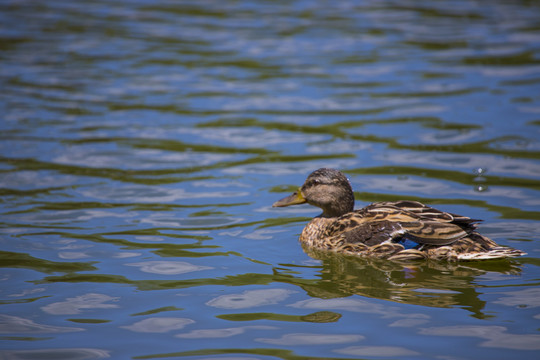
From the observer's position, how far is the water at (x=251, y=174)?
596 cm

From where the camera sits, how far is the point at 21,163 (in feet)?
35.4

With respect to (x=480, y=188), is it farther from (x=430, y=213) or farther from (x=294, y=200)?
(x=294, y=200)

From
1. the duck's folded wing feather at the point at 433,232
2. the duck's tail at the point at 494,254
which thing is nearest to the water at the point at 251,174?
the duck's tail at the point at 494,254

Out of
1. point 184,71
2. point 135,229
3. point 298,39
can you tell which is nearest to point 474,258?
point 135,229

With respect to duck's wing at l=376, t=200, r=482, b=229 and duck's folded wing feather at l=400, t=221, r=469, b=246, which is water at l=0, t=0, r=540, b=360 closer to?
duck's folded wing feather at l=400, t=221, r=469, b=246

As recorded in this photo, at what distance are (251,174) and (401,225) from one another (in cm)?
356

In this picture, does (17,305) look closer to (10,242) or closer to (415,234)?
(10,242)

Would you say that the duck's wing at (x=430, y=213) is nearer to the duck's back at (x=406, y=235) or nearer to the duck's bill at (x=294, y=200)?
the duck's back at (x=406, y=235)

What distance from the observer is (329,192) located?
820 cm

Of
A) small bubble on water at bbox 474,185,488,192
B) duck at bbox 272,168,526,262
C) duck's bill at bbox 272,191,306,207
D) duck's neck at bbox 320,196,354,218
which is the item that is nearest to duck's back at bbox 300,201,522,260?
duck at bbox 272,168,526,262

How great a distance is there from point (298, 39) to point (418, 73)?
438cm

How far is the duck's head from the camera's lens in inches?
320

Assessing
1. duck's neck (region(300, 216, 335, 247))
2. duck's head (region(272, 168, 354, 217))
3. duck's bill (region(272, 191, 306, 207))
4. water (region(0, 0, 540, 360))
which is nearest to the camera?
water (region(0, 0, 540, 360))

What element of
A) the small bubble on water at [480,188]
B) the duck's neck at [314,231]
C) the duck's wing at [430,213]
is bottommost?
the duck's neck at [314,231]
